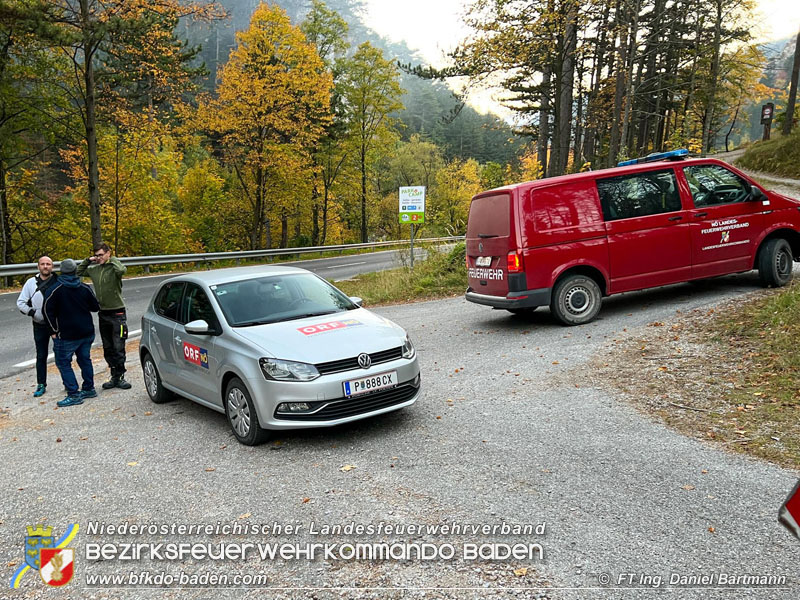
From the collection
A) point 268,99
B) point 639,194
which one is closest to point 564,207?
point 639,194

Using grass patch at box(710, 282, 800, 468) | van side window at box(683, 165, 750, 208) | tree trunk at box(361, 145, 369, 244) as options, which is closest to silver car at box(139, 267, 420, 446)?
grass patch at box(710, 282, 800, 468)

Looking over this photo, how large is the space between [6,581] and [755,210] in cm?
1043

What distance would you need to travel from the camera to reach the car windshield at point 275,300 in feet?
20.0

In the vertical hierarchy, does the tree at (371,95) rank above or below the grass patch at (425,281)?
above

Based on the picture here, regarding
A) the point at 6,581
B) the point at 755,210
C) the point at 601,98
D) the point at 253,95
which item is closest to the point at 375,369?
the point at 6,581

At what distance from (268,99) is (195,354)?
83.5ft

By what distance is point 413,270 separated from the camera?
55.8ft

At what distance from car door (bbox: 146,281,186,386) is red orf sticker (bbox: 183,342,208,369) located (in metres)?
0.39

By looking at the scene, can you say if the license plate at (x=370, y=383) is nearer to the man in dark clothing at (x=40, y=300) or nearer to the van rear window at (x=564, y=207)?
the van rear window at (x=564, y=207)

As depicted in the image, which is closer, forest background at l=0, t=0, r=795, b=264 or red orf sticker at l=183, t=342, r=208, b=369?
red orf sticker at l=183, t=342, r=208, b=369

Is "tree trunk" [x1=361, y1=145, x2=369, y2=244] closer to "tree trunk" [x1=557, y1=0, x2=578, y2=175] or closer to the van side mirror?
"tree trunk" [x1=557, y1=0, x2=578, y2=175]

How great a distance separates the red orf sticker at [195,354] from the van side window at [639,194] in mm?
6215

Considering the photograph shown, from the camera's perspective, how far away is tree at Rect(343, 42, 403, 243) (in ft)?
132

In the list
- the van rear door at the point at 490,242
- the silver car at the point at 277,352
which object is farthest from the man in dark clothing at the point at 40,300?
the van rear door at the point at 490,242
